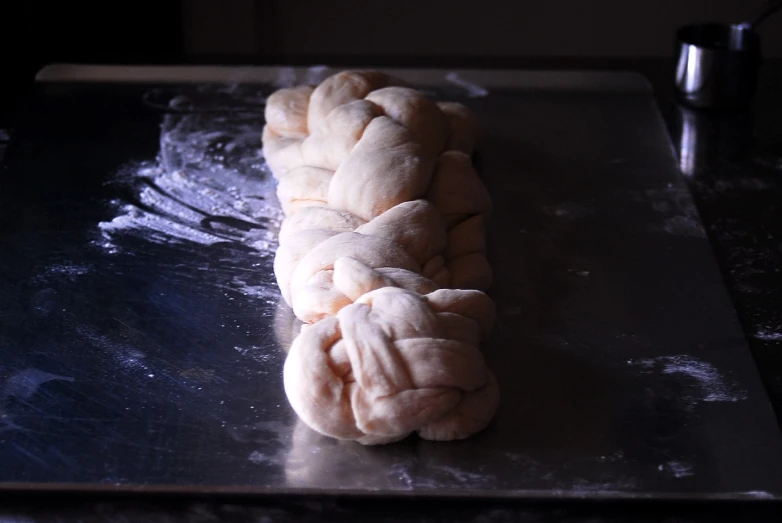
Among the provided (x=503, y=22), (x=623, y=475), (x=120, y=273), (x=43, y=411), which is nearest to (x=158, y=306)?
(x=120, y=273)

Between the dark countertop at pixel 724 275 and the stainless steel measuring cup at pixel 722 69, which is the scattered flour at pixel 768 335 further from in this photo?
the stainless steel measuring cup at pixel 722 69

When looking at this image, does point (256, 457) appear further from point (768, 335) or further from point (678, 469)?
point (768, 335)

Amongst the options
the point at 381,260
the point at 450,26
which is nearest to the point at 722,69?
the point at 381,260

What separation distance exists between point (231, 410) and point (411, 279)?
0.25 m

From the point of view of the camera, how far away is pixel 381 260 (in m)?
1.12

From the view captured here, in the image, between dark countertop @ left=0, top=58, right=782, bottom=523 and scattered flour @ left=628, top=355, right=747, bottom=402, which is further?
scattered flour @ left=628, top=355, right=747, bottom=402

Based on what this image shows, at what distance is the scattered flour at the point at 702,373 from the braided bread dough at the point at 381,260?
214mm

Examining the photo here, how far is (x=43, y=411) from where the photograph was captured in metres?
1.08

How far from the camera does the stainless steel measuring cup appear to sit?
5.78 feet

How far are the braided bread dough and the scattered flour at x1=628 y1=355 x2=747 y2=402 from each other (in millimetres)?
214

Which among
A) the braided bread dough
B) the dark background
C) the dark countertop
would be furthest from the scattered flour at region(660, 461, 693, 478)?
the dark background

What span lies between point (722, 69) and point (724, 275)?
1.93ft

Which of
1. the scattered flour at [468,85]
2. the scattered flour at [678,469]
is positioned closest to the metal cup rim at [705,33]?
the scattered flour at [468,85]

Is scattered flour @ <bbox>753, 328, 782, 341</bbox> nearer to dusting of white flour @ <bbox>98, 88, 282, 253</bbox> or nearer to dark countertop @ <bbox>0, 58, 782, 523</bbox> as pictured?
dark countertop @ <bbox>0, 58, 782, 523</bbox>
